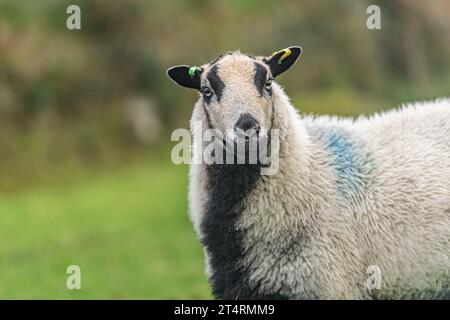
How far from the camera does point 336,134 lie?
855 cm

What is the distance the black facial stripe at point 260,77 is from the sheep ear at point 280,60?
27cm

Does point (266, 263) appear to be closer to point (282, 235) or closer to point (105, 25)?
point (282, 235)

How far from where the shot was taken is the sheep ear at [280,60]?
325 inches

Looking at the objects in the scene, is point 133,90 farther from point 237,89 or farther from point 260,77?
point 237,89

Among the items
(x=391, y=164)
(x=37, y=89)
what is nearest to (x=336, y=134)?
(x=391, y=164)

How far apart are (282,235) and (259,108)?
44.2 inches

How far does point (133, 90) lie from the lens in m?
24.6

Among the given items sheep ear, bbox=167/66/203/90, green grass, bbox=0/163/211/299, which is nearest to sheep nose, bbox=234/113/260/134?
sheep ear, bbox=167/66/203/90

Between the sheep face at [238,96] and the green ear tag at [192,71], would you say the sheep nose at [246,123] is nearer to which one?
the sheep face at [238,96]

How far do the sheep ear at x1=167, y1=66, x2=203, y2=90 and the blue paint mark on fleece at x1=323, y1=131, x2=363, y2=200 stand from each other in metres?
1.35

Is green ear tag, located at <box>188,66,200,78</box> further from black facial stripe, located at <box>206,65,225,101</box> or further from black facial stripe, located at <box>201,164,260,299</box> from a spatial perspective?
black facial stripe, located at <box>201,164,260,299</box>

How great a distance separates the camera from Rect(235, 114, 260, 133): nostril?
7.48m

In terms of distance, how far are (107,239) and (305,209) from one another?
1041cm

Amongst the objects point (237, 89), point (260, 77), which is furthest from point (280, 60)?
point (237, 89)
